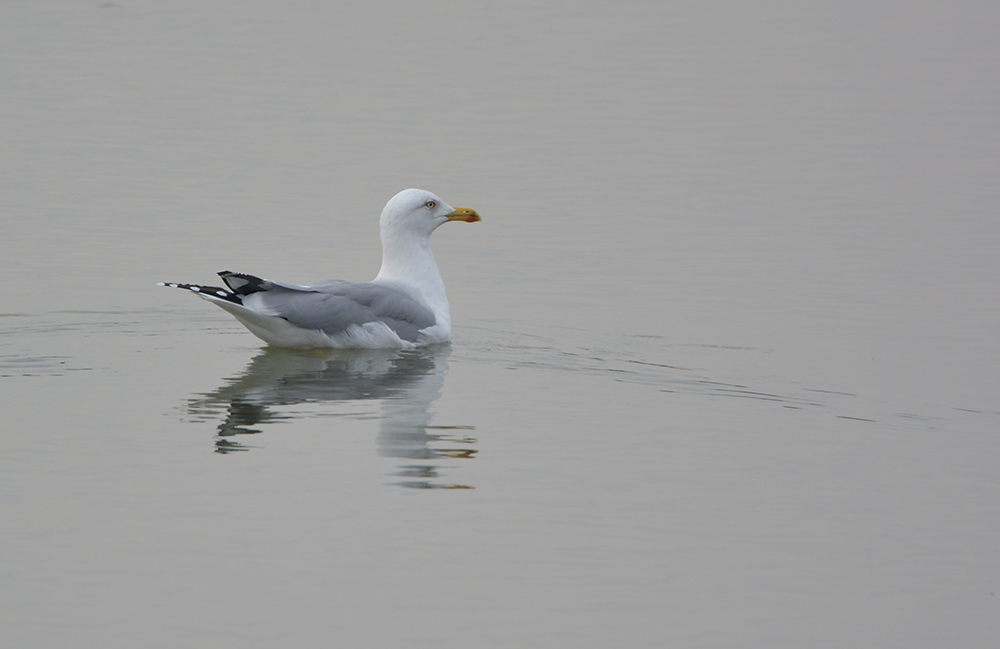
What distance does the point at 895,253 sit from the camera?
1530cm

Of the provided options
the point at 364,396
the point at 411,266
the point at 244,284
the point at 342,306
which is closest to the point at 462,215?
the point at 411,266

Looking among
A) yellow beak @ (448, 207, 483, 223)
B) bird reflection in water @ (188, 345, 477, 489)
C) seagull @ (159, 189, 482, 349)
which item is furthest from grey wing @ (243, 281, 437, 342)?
yellow beak @ (448, 207, 483, 223)

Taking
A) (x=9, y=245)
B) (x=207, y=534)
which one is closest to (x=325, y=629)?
(x=207, y=534)

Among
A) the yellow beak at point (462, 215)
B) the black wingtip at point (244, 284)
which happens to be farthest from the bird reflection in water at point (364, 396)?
the yellow beak at point (462, 215)

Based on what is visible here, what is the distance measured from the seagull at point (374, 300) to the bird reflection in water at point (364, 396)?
158 mm

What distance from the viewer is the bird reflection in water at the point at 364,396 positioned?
27.8ft

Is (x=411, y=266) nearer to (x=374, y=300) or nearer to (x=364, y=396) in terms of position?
(x=374, y=300)

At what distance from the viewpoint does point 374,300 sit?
11516 mm

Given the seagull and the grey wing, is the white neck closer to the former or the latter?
the seagull

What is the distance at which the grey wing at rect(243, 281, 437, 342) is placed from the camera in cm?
1098

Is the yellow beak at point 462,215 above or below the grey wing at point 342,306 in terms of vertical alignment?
above

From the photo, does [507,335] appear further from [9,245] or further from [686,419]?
[9,245]

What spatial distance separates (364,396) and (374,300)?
1.78 meters

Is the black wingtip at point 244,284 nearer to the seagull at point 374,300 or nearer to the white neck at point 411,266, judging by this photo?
the seagull at point 374,300
